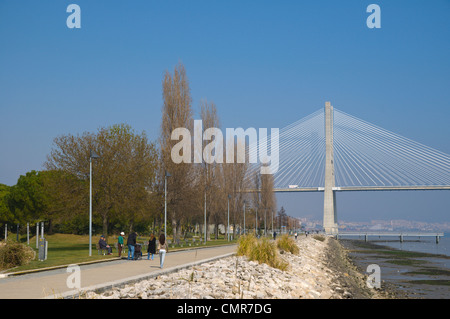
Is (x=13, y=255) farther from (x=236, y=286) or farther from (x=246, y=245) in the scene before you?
(x=236, y=286)

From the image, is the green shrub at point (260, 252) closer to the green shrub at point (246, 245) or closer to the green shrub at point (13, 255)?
the green shrub at point (246, 245)

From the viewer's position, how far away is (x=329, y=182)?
85125 mm

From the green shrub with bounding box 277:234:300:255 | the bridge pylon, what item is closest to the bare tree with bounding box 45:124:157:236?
the green shrub with bounding box 277:234:300:255

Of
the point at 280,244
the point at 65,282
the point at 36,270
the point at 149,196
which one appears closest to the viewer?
the point at 65,282

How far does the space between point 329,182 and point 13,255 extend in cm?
6656

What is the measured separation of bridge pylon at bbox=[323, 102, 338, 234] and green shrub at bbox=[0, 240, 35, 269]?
214 feet

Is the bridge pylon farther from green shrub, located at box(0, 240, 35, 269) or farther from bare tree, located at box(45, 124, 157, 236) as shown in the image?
green shrub, located at box(0, 240, 35, 269)

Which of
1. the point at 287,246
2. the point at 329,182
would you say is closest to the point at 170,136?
the point at 287,246
